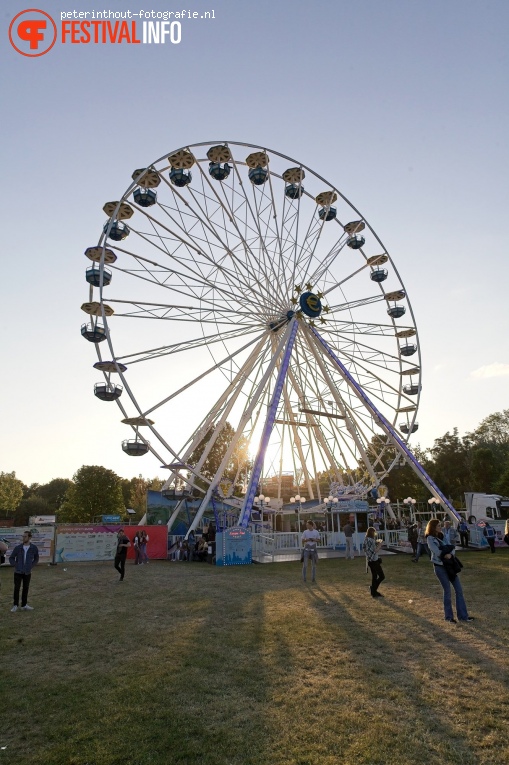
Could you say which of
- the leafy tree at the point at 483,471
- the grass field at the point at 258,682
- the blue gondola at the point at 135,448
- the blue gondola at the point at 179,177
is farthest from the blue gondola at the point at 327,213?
the leafy tree at the point at 483,471

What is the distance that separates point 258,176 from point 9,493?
229 feet

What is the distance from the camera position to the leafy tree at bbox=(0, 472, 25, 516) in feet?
254

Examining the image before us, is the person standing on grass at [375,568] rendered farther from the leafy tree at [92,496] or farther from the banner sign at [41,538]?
the leafy tree at [92,496]

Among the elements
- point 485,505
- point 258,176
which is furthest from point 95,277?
point 485,505

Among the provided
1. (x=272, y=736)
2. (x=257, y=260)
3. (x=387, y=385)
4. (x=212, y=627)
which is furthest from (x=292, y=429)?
(x=272, y=736)

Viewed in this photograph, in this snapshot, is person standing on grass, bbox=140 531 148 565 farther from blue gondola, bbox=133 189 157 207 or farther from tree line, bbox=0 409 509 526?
tree line, bbox=0 409 509 526

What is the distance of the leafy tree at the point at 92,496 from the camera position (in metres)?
66.9

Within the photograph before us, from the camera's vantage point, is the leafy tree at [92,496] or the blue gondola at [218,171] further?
the leafy tree at [92,496]

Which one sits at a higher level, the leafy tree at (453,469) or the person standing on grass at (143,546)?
the leafy tree at (453,469)

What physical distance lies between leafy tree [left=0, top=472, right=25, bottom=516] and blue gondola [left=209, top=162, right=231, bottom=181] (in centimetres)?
6931

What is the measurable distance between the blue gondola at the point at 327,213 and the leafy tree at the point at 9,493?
225ft

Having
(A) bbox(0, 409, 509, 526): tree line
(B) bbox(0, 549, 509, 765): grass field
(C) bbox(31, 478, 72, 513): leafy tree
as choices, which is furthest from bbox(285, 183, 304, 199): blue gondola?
(C) bbox(31, 478, 72, 513): leafy tree

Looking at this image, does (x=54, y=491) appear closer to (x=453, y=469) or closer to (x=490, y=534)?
(x=453, y=469)

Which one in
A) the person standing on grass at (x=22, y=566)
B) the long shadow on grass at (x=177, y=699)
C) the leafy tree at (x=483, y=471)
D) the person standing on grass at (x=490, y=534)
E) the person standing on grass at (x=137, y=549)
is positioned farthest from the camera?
the leafy tree at (x=483, y=471)
